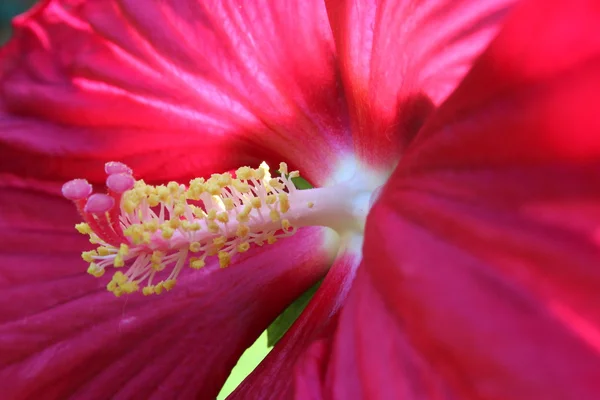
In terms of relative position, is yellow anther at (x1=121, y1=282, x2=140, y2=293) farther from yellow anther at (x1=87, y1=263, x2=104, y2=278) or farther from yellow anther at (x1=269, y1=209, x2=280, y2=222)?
yellow anther at (x1=269, y1=209, x2=280, y2=222)

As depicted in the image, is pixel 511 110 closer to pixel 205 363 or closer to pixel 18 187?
pixel 205 363

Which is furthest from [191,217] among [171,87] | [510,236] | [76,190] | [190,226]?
[510,236]

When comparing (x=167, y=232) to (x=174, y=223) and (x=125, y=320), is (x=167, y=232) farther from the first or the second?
(x=125, y=320)

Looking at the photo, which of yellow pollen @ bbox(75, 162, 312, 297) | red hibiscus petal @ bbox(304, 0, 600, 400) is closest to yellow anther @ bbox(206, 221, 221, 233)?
yellow pollen @ bbox(75, 162, 312, 297)

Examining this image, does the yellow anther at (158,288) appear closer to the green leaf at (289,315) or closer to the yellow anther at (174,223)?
the yellow anther at (174,223)

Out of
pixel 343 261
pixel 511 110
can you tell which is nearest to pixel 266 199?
pixel 343 261
